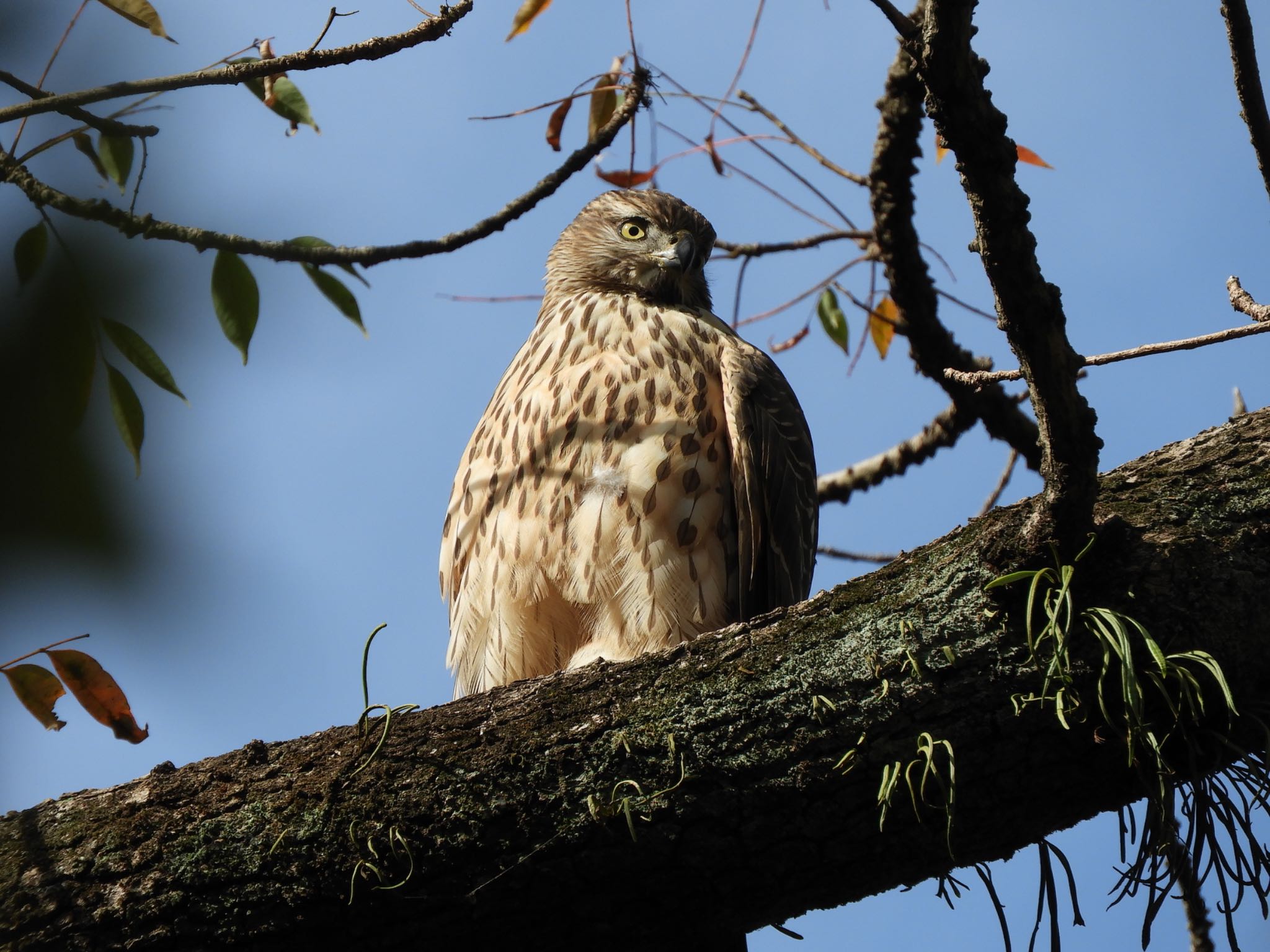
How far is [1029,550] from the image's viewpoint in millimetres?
2482

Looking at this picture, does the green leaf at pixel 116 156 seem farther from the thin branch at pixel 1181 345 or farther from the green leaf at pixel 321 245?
the thin branch at pixel 1181 345

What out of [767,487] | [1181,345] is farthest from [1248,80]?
[767,487]

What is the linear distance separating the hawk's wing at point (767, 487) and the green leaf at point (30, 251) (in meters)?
3.35

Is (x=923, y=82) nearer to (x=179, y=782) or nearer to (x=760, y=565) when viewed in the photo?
(x=179, y=782)

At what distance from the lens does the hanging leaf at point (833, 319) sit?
5562mm

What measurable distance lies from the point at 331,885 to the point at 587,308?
2.97 metres

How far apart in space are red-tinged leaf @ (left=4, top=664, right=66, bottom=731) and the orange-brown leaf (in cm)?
364

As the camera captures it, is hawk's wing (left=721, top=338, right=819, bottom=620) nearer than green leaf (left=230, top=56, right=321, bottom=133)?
No

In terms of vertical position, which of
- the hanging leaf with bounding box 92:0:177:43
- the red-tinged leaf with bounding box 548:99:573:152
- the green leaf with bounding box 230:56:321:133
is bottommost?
the hanging leaf with bounding box 92:0:177:43

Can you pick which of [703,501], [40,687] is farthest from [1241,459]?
[40,687]

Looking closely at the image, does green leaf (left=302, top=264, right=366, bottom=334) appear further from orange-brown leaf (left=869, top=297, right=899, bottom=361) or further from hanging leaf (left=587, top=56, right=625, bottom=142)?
orange-brown leaf (left=869, top=297, right=899, bottom=361)

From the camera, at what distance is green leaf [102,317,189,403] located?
0.84 metres

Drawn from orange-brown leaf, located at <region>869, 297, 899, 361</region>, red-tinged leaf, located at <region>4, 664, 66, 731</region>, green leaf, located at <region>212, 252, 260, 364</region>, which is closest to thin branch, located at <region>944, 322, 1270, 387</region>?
green leaf, located at <region>212, 252, 260, 364</region>

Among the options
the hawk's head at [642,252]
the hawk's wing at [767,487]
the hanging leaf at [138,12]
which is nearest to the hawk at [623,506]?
the hawk's wing at [767,487]
